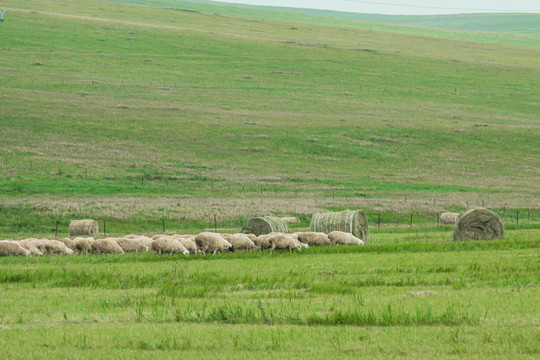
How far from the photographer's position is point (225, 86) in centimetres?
10662

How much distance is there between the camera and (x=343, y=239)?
1069 inches

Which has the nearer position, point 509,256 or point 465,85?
point 509,256

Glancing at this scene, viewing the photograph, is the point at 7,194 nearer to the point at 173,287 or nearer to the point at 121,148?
the point at 121,148

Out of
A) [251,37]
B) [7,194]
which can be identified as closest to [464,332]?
[7,194]

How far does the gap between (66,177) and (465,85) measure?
8235 centimetres

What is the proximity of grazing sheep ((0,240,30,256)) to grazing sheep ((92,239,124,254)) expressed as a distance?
7.17 feet

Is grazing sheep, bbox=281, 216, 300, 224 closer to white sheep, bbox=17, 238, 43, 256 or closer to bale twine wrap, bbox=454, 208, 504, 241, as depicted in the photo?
bale twine wrap, bbox=454, 208, 504, 241

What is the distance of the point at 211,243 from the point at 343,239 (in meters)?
5.43

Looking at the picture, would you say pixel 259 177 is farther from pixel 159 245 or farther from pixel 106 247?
pixel 159 245

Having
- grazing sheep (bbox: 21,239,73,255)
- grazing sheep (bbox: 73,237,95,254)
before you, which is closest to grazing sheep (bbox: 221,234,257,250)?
grazing sheep (bbox: 73,237,95,254)

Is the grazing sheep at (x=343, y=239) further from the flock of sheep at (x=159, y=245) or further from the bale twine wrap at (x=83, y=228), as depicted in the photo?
the bale twine wrap at (x=83, y=228)

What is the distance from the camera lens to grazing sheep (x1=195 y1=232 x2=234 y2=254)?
2441 centimetres

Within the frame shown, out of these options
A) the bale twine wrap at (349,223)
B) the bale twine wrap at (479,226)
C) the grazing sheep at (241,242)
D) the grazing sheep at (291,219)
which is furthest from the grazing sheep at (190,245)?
the grazing sheep at (291,219)

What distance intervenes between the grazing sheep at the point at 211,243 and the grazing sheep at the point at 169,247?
0.58 meters
